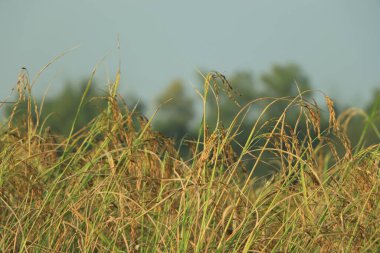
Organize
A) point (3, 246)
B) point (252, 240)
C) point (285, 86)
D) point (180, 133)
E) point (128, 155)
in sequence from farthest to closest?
point (285, 86) < point (180, 133) < point (128, 155) < point (3, 246) < point (252, 240)

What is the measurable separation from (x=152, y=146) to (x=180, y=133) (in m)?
37.3

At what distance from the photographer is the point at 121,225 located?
8.87ft

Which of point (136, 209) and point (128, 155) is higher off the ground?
point (128, 155)

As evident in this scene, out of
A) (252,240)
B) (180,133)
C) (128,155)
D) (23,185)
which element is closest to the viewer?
(252,240)

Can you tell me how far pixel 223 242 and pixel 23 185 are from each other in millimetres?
1071

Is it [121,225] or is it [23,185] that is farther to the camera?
[23,185]

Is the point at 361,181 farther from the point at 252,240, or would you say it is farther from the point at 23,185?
the point at 23,185

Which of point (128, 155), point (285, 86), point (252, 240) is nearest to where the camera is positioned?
point (252, 240)

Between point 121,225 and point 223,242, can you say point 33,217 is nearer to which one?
point 121,225

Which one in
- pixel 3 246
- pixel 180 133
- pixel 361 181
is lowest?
pixel 180 133

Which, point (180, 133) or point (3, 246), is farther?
point (180, 133)

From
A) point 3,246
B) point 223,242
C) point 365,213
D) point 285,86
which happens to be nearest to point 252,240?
point 223,242

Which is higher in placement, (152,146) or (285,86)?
(152,146)

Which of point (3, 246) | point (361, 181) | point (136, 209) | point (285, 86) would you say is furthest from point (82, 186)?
point (285, 86)
